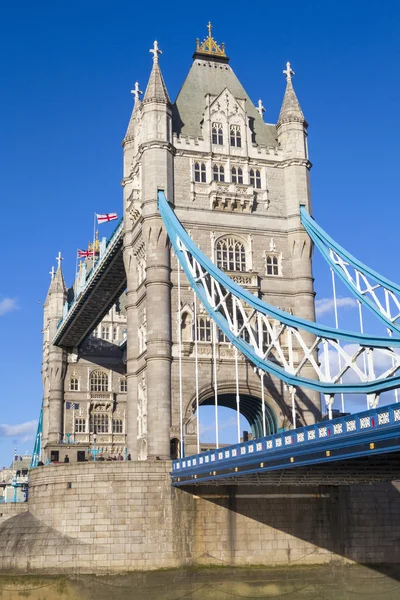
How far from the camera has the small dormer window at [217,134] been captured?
47375 millimetres

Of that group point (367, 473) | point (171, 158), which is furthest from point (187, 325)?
point (367, 473)

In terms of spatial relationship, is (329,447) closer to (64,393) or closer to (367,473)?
(367,473)

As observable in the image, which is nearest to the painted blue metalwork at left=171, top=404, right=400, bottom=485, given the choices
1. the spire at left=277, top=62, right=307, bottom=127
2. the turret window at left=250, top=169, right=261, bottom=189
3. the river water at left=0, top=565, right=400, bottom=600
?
the river water at left=0, top=565, right=400, bottom=600

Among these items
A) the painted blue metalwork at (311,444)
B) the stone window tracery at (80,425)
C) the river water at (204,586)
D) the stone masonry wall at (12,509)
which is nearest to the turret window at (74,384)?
the stone window tracery at (80,425)

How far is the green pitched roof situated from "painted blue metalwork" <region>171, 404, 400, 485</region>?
2128 centimetres

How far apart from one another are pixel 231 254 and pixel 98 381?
31.0m

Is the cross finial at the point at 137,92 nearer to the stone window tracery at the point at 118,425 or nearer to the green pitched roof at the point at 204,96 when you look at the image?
the green pitched roof at the point at 204,96

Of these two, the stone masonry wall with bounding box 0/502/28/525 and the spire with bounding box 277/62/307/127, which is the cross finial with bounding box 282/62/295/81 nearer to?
the spire with bounding box 277/62/307/127

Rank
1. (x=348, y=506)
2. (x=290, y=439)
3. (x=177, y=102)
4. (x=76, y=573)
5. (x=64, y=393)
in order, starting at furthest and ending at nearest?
(x=64, y=393) < (x=177, y=102) < (x=348, y=506) < (x=76, y=573) < (x=290, y=439)

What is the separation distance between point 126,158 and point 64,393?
2806cm

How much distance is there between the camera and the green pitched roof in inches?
1873

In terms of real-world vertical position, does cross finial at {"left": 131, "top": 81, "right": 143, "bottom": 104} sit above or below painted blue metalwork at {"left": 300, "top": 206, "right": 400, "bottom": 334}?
above

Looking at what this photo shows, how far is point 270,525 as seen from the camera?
3731 cm

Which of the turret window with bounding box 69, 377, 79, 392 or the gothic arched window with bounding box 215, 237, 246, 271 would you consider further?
the turret window with bounding box 69, 377, 79, 392
